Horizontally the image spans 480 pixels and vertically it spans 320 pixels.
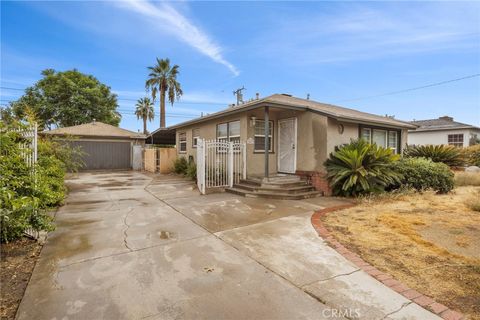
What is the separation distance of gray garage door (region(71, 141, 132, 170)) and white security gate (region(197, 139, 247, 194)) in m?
12.0

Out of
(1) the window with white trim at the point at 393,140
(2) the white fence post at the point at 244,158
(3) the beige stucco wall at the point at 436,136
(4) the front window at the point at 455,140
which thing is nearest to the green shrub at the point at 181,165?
(2) the white fence post at the point at 244,158

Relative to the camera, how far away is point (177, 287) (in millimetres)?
2771

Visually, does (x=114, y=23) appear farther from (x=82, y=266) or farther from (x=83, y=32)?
(x=82, y=266)

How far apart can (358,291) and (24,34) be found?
15.0 meters

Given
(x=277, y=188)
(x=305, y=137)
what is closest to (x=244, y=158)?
(x=277, y=188)

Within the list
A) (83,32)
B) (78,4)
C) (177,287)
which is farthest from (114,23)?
(177,287)

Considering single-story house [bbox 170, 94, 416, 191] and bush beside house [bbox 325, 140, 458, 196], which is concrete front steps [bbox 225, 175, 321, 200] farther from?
bush beside house [bbox 325, 140, 458, 196]

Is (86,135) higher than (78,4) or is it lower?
lower

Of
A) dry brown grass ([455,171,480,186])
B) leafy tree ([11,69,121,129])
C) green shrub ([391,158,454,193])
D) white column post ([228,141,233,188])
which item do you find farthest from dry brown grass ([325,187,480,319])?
leafy tree ([11,69,121,129])

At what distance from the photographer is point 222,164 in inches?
387

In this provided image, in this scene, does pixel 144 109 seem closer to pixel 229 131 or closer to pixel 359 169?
pixel 229 131

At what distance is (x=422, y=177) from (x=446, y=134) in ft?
56.9

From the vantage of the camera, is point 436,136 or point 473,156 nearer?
point 473,156

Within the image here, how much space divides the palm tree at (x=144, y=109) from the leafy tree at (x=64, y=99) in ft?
43.7
